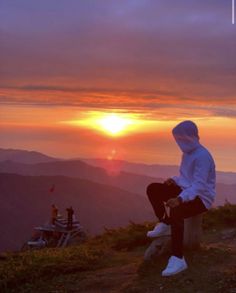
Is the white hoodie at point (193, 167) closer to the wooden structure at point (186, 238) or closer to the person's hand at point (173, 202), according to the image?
the person's hand at point (173, 202)

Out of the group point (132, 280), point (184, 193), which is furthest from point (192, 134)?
point (132, 280)

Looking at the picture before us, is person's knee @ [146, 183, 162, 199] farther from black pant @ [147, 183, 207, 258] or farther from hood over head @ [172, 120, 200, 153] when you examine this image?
hood over head @ [172, 120, 200, 153]

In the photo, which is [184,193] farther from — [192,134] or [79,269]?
[79,269]

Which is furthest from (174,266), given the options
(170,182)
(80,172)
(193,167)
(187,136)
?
(80,172)

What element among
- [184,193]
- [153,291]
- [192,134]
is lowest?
[153,291]

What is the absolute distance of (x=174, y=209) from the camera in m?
7.75

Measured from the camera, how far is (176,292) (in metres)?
6.96

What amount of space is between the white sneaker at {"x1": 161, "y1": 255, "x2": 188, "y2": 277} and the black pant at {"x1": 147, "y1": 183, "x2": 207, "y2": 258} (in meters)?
0.07

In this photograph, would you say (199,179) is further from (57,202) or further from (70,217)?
(57,202)

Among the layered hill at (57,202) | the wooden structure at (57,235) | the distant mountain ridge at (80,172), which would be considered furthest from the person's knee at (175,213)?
the distant mountain ridge at (80,172)

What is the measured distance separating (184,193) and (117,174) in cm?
9914

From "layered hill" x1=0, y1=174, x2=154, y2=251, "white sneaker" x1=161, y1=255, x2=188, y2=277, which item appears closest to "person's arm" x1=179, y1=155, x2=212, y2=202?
"white sneaker" x1=161, y1=255, x2=188, y2=277

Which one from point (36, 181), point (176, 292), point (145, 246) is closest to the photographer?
point (176, 292)

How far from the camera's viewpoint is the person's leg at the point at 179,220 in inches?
305
